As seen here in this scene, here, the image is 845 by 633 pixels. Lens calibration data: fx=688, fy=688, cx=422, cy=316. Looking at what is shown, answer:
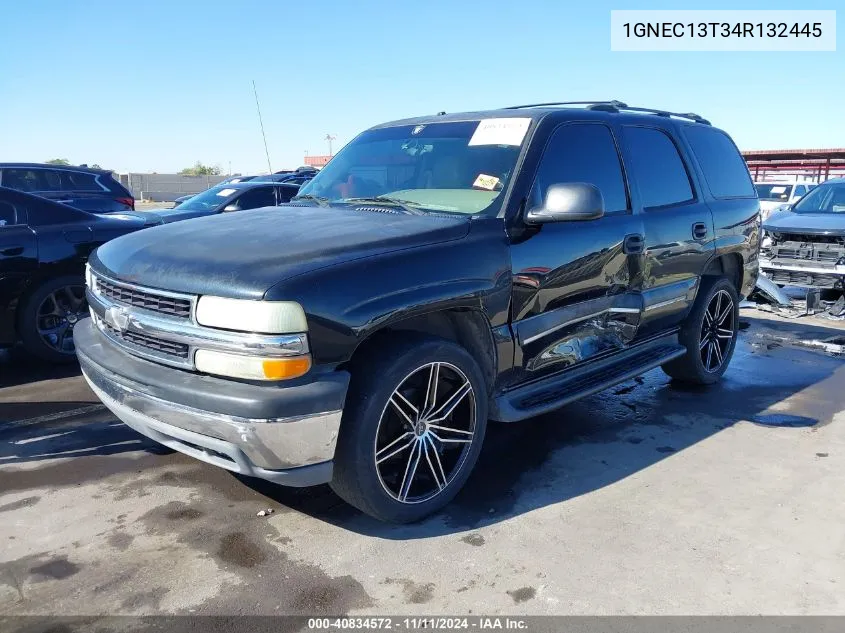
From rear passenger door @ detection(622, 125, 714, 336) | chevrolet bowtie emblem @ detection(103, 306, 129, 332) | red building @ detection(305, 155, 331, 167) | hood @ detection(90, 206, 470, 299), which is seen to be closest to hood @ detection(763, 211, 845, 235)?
rear passenger door @ detection(622, 125, 714, 336)

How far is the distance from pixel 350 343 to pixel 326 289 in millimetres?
244

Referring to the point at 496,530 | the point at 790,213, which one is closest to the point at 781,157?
the point at 790,213

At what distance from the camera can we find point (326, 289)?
9.10 feet

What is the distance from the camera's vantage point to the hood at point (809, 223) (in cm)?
848

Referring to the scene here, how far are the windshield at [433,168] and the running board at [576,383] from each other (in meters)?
1.01

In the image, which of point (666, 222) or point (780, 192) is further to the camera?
point (780, 192)

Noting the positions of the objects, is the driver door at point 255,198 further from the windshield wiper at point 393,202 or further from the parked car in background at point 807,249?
the parked car in background at point 807,249

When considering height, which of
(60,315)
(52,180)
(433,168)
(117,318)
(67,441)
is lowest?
(67,441)

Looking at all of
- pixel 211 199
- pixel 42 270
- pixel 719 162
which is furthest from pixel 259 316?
pixel 211 199

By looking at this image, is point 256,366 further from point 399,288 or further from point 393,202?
point 393,202

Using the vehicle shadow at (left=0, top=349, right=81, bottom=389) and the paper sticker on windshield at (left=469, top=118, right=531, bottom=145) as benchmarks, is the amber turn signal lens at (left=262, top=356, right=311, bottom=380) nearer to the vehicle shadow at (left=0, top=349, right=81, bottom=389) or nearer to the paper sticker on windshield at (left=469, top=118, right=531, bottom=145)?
the paper sticker on windshield at (left=469, top=118, right=531, bottom=145)

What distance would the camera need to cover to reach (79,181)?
10438 mm

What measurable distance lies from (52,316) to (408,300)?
13.7ft

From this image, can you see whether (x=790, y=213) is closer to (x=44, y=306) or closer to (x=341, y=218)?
(x=341, y=218)
